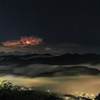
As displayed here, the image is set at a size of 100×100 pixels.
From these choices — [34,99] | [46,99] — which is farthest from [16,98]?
[46,99]

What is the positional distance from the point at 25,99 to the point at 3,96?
578cm

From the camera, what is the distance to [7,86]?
34.3m

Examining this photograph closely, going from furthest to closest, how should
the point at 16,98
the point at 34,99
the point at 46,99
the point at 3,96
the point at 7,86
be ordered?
1. the point at 46,99
2. the point at 34,99
3. the point at 7,86
4. the point at 16,98
5. the point at 3,96

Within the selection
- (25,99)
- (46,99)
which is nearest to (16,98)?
(25,99)

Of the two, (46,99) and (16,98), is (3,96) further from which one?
(46,99)

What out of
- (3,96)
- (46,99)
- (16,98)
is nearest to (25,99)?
(16,98)

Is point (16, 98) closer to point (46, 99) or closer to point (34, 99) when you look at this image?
point (34, 99)

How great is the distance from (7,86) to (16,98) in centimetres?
352

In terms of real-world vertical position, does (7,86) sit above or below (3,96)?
above

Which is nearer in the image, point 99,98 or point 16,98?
point 16,98

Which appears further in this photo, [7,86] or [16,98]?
[7,86]

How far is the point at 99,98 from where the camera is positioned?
3719 centimetres

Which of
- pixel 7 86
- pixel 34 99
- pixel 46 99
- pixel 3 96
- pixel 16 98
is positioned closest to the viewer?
pixel 3 96

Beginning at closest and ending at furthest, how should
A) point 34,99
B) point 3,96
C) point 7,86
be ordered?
point 3,96 < point 7,86 < point 34,99
